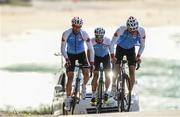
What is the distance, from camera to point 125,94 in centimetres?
1382

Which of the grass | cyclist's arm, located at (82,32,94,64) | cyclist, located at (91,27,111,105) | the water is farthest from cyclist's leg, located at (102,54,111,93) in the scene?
the water

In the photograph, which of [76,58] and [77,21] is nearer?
[77,21]

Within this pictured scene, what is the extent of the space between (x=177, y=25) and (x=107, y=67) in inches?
2237

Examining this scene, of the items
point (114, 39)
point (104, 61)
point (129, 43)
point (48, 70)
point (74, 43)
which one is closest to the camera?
point (114, 39)

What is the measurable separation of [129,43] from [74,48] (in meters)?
0.94

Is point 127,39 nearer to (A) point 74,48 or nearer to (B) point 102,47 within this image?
(B) point 102,47

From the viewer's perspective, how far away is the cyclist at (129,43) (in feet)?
43.7

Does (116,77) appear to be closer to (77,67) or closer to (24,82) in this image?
(77,67)

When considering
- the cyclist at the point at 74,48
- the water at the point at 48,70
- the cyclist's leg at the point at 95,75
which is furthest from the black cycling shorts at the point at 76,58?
the water at the point at 48,70

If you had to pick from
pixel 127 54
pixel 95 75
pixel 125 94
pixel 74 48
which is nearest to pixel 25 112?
pixel 95 75

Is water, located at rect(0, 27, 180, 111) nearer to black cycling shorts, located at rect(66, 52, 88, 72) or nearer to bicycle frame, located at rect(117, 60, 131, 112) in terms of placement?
bicycle frame, located at rect(117, 60, 131, 112)

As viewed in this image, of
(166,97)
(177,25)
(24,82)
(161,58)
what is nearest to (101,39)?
(166,97)

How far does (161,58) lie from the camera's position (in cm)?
4566

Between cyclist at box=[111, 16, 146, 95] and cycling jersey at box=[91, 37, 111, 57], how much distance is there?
0.65 feet
